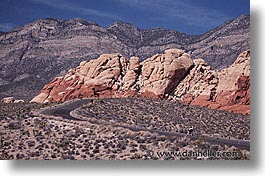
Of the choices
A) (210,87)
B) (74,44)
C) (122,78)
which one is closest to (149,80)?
(122,78)

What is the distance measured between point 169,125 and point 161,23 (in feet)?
6.26

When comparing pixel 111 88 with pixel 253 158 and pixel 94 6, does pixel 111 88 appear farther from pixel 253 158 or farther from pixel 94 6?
pixel 253 158

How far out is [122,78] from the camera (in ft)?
55.2

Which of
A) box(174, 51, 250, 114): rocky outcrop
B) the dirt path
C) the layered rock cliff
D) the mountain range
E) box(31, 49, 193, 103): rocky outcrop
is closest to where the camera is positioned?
the dirt path

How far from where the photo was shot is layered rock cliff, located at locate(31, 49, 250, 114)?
44.5ft

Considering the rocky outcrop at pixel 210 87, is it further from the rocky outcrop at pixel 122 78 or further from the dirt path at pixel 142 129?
the dirt path at pixel 142 129

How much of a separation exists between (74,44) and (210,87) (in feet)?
15.4

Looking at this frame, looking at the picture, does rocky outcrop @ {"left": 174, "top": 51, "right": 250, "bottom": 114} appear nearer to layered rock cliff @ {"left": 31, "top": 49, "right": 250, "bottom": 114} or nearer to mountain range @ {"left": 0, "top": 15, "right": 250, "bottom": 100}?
layered rock cliff @ {"left": 31, "top": 49, "right": 250, "bottom": 114}

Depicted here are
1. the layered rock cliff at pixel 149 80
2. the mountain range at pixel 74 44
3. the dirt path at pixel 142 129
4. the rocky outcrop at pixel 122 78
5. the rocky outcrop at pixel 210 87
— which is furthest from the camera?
the rocky outcrop at pixel 122 78

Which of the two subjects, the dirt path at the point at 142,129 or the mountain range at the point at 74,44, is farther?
the mountain range at the point at 74,44

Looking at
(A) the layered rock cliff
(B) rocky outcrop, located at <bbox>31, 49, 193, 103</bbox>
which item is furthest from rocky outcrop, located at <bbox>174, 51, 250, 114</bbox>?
(B) rocky outcrop, located at <bbox>31, 49, 193, 103</bbox>

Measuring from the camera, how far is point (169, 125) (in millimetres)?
8953

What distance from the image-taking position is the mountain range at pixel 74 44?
9.09m

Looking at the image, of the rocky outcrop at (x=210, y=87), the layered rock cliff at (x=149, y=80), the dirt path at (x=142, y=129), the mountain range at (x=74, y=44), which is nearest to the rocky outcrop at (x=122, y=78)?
the layered rock cliff at (x=149, y=80)
